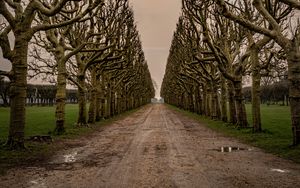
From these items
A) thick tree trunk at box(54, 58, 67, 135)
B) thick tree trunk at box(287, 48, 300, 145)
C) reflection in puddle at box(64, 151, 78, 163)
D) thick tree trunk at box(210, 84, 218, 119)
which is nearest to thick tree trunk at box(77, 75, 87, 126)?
thick tree trunk at box(54, 58, 67, 135)

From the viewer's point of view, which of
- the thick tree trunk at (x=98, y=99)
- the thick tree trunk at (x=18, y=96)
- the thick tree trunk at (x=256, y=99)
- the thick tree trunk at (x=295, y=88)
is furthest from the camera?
the thick tree trunk at (x=98, y=99)

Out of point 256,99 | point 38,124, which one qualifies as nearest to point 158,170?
point 256,99

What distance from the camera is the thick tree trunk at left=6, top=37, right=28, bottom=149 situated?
49.2 feet

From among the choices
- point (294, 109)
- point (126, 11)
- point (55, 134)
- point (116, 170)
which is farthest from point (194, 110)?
point (116, 170)

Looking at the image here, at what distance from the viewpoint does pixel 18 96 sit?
15258 mm

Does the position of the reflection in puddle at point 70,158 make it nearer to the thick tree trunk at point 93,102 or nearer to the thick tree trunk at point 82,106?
the thick tree trunk at point 82,106

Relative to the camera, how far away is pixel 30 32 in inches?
617

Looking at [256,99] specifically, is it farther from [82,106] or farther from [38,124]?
[38,124]

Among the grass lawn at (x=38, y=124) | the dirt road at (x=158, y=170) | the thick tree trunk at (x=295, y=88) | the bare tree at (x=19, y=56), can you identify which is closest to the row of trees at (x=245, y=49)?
the thick tree trunk at (x=295, y=88)

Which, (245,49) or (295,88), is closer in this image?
(295,88)

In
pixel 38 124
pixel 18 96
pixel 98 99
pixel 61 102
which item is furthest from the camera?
pixel 98 99

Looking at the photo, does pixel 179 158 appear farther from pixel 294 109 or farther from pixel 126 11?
pixel 126 11

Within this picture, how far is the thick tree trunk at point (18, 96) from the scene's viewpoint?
15.0 m

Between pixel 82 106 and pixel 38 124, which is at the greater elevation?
pixel 82 106
